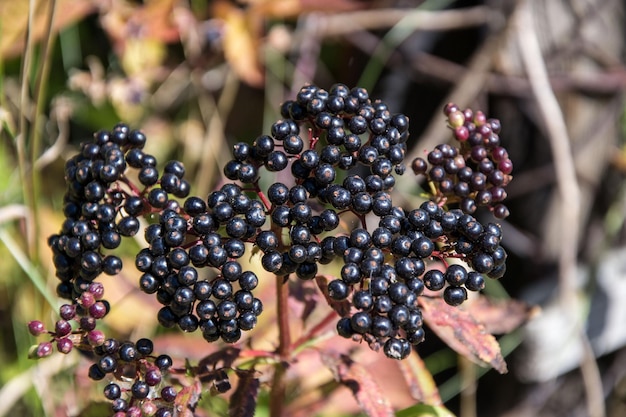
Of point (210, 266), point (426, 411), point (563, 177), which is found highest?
point (210, 266)

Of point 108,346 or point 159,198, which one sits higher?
point 159,198

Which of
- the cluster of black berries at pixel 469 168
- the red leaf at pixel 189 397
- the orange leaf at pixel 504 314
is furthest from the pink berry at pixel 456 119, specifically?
the red leaf at pixel 189 397

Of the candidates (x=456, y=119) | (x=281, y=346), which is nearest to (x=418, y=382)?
(x=281, y=346)

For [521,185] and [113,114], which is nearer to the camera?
[521,185]

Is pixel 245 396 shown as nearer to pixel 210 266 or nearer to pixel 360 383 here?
pixel 360 383

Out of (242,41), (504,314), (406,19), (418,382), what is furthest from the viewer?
(242,41)

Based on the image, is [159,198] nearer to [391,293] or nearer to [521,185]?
[391,293]

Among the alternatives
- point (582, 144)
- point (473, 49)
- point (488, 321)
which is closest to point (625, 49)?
point (582, 144)
